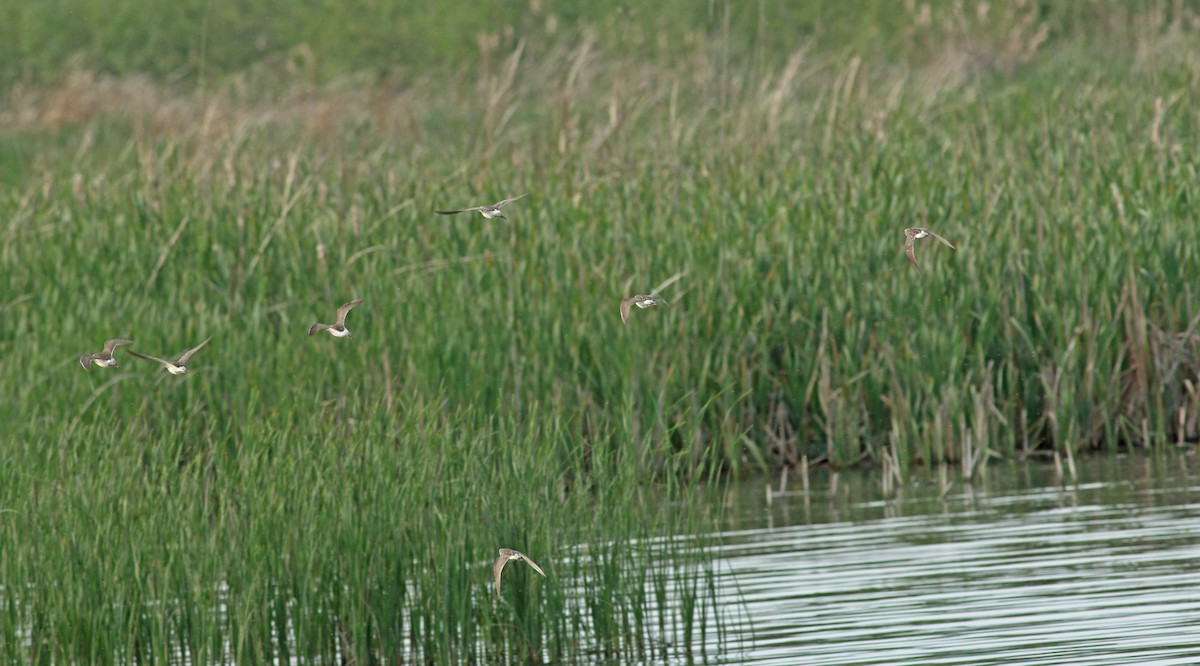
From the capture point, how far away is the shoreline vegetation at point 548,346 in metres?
5.60

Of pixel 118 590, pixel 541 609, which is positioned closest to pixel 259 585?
pixel 118 590

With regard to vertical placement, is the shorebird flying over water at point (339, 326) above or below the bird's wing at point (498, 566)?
above

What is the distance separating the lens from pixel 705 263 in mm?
9477

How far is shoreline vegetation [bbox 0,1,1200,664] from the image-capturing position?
5.60 metres

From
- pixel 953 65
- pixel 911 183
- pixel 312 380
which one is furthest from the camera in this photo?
pixel 953 65

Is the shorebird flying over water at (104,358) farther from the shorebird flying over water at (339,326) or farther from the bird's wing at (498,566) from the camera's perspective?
the bird's wing at (498,566)

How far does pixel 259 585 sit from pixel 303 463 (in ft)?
1.44

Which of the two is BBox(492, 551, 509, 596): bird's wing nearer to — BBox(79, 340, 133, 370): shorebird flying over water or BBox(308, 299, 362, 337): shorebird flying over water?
BBox(308, 299, 362, 337): shorebird flying over water

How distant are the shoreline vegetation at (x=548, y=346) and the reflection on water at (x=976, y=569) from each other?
252mm

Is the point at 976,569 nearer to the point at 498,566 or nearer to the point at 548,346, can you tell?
the point at 498,566

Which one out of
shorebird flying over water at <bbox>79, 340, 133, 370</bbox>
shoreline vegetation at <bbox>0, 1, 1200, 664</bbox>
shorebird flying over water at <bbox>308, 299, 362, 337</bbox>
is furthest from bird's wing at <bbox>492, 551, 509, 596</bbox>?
shorebird flying over water at <bbox>79, 340, 133, 370</bbox>

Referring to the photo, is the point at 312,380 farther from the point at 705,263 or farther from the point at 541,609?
the point at 541,609

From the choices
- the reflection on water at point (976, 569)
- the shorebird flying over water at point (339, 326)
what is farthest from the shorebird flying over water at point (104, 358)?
the reflection on water at point (976, 569)

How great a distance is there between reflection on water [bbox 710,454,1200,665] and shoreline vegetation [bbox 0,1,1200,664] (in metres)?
0.25
